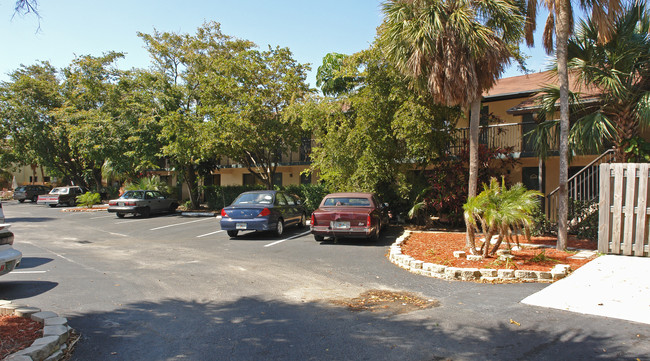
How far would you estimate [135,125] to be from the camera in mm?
22234

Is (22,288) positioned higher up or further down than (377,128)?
further down

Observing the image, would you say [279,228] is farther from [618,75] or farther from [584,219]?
[618,75]

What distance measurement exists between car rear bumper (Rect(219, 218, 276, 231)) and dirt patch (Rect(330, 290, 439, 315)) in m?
6.22

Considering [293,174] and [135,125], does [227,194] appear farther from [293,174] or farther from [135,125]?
[135,125]

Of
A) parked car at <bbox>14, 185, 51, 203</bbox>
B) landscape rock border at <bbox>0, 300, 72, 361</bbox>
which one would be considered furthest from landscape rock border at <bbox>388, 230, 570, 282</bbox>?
parked car at <bbox>14, 185, 51, 203</bbox>

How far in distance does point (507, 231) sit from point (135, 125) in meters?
21.2

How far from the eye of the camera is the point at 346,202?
11461 mm

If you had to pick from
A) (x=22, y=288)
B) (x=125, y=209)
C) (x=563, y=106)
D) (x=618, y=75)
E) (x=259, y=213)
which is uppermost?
(x=618, y=75)

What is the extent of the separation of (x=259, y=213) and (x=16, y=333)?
25.5 feet

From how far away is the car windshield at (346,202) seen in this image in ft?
37.1

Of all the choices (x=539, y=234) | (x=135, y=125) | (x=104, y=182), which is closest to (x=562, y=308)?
(x=539, y=234)

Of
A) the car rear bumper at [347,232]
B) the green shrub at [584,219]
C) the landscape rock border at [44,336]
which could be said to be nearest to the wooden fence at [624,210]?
the green shrub at [584,219]

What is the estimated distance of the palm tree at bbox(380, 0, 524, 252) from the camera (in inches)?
365

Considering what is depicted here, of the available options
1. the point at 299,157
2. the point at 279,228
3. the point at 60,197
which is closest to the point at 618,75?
the point at 279,228
